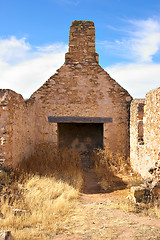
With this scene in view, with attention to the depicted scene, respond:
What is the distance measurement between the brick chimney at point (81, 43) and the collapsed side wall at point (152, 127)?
198 inches

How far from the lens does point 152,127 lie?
6629mm

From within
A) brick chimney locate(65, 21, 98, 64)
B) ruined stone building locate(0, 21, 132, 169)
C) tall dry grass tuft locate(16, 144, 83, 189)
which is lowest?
tall dry grass tuft locate(16, 144, 83, 189)

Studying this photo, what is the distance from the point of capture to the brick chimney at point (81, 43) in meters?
11.3

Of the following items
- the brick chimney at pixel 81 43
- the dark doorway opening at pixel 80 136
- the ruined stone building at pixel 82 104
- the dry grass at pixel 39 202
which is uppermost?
the brick chimney at pixel 81 43

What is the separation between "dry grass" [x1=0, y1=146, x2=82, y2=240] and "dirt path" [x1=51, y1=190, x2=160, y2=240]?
0.71 ft

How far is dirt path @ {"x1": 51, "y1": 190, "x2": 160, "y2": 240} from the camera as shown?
3.90 m

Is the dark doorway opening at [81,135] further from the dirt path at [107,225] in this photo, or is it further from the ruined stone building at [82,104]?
the dirt path at [107,225]

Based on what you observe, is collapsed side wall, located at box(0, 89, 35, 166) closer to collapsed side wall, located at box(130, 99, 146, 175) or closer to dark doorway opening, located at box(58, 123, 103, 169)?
dark doorway opening, located at box(58, 123, 103, 169)

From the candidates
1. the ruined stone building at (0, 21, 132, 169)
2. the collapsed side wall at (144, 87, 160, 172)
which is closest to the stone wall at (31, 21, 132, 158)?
the ruined stone building at (0, 21, 132, 169)

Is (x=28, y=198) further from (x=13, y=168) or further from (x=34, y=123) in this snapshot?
(x=34, y=123)

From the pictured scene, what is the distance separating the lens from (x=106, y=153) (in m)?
9.72

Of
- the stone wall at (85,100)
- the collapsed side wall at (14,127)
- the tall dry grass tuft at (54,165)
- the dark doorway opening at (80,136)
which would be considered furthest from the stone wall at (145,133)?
the collapsed side wall at (14,127)

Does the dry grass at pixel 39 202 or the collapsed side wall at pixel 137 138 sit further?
the collapsed side wall at pixel 137 138

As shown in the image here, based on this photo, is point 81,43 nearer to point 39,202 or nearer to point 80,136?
point 80,136
